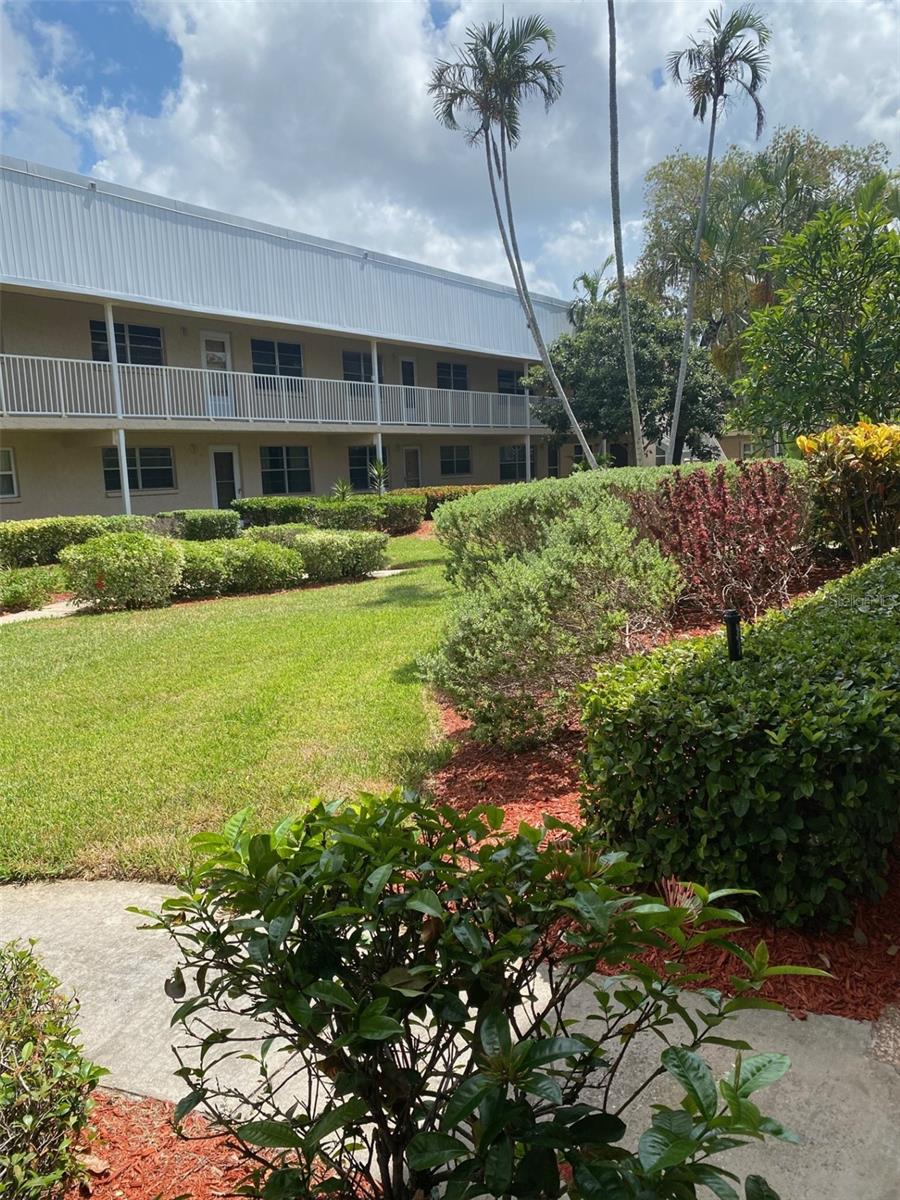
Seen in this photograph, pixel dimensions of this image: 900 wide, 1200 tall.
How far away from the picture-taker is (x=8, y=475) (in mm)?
17594

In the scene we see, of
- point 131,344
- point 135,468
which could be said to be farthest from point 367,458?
point 131,344

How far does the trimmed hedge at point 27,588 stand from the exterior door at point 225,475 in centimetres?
875

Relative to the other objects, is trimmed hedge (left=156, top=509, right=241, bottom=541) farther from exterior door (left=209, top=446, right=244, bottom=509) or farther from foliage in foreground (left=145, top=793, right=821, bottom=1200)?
foliage in foreground (left=145, top=793, right=821, bottom=1200)

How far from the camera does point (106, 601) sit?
38.4 feet

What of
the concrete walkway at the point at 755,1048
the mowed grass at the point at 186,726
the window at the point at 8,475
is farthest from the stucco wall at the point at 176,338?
the concrete walkway at the point at 755,1048

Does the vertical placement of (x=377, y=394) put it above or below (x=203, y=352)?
below

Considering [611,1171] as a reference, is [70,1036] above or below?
below

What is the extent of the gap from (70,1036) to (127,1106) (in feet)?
1.02

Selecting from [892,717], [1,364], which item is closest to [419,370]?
[1,364]

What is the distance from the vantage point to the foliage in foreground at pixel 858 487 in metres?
7.98

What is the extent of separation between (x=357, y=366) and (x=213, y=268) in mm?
6778

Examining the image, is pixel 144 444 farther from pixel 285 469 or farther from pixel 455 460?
pixel 455 460

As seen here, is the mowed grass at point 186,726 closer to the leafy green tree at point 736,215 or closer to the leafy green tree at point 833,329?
the leafy green tree at point 833,329

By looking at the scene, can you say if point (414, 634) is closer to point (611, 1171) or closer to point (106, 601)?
point (106, 601)
